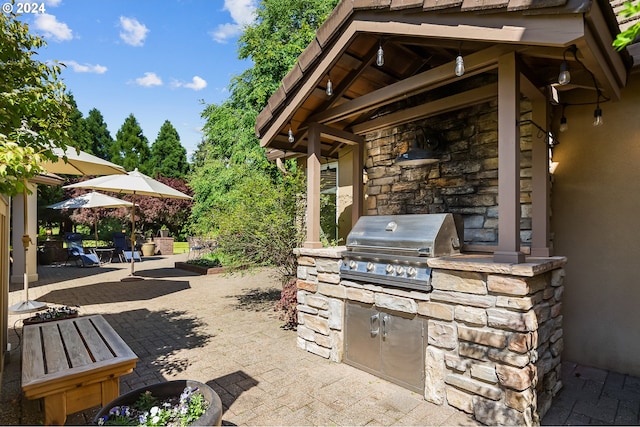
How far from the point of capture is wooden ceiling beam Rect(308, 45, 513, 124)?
300 cm

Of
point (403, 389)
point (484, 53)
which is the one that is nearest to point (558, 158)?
point (484, 53)

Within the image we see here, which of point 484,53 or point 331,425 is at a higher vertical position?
point 484,53

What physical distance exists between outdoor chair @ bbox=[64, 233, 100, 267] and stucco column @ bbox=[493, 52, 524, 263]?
42.1 ft

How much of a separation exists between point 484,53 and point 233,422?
3832 millimetres

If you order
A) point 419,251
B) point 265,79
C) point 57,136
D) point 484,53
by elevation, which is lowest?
point 419,251

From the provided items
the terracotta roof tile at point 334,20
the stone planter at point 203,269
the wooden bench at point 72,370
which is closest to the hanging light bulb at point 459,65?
the terracotta roof tile at point 334,20

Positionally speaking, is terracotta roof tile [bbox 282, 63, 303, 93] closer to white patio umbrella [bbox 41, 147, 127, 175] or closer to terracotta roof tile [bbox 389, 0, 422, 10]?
terracotta roof tile [bbox 389, 0, 422, 10]

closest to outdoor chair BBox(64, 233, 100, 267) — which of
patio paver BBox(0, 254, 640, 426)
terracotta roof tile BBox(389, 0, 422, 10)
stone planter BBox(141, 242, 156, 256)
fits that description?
stone planter BBox(141, 242, 156, 256)

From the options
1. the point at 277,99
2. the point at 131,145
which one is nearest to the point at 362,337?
the point at 277,99

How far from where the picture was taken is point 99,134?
2753 centimetres

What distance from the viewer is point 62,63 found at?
279cm

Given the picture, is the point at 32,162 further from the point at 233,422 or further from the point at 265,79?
the point at 265,79

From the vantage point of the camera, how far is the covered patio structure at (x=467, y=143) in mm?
2592

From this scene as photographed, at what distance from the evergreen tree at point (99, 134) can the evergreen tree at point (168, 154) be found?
3939mm
